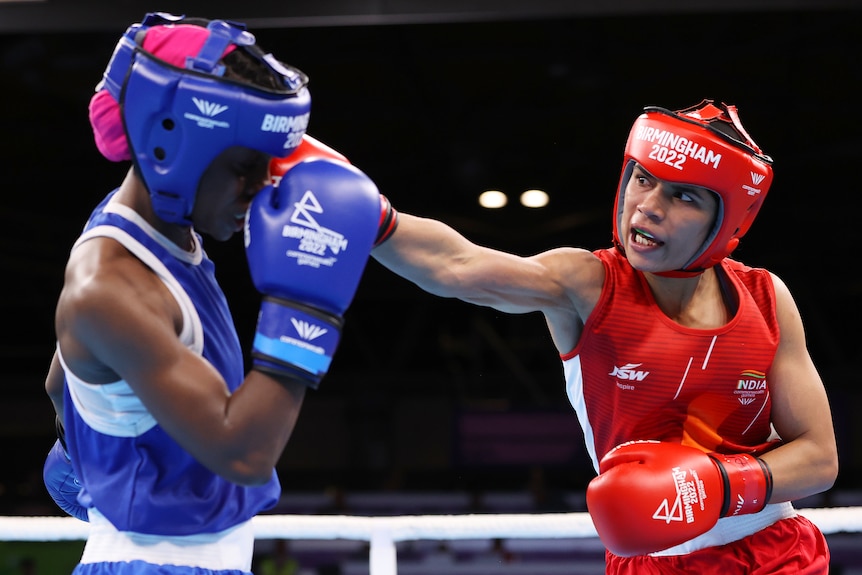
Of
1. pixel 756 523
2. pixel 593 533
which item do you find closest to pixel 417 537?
pixel 593 533

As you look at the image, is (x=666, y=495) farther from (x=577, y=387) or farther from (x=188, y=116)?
(x=188, y=116)

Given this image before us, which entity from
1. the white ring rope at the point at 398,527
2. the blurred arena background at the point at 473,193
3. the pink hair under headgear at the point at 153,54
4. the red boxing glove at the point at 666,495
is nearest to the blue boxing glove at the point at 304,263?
the pink hair under headgear at the point at 153,54

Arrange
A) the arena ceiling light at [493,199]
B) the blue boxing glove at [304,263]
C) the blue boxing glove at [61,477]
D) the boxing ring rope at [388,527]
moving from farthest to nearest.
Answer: the arena ceiling light at [493,199] < the boxing ring rope at [388,527] < the blue boxing glove at [61,477] < the blue boxing glove at [304,263]

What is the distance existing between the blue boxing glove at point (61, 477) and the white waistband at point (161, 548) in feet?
0.93

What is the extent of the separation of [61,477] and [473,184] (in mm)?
8104

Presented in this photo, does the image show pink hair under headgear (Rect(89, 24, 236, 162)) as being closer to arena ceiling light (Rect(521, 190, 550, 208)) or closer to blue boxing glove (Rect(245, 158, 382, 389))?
blue boxing glove (Rect(245, 158, 382, 389))

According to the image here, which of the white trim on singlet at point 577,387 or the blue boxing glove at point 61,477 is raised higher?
the white trim on singlet at point 577,387

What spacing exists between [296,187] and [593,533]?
1382 millimetres

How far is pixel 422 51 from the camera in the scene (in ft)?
24.1

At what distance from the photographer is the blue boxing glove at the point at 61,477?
5.53ft

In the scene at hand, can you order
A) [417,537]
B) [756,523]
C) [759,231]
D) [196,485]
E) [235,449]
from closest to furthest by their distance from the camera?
[235,449], [196,485], [756,523], [417,537], [759,231]

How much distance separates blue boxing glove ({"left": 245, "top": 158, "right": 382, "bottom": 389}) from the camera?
48.9 inches

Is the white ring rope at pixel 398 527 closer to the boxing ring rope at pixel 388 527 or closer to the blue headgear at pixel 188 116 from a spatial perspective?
the boxing ring rope at pixel 388 527

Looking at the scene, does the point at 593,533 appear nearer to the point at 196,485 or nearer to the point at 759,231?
the point at 196,485
